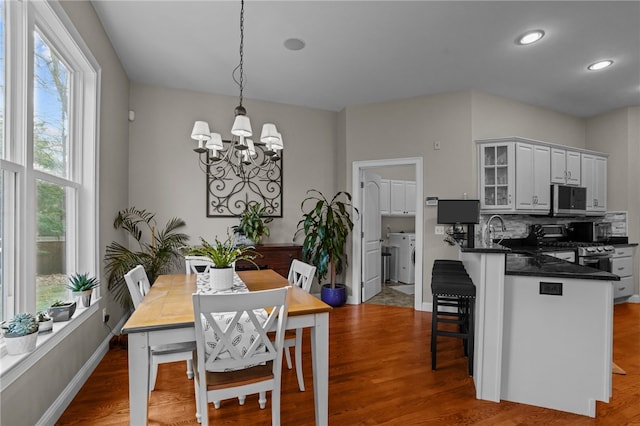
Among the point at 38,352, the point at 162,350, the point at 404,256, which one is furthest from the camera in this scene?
the point at 404,256

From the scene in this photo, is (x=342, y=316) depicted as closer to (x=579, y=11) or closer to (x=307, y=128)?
(x=307, y=128)

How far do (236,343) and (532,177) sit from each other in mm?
4226

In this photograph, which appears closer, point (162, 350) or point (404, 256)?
point (162, 350)

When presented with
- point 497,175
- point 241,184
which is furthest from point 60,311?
point 497,175

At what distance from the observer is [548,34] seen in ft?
9.48

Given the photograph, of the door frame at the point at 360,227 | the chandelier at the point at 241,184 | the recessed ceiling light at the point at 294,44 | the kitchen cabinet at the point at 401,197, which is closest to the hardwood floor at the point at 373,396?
the door frame at the point at 360,227

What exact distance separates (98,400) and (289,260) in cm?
231

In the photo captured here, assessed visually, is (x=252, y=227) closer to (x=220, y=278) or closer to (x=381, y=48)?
(x=220, y=278)

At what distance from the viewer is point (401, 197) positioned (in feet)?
20.0

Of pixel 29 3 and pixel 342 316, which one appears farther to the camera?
pixel 342 316

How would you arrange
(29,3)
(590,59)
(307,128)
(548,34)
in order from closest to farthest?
1. (29,3)
2. (548,34)
3. (590,59)
4. (307,128)

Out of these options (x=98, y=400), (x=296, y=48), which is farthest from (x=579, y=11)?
(x=98, y=400)

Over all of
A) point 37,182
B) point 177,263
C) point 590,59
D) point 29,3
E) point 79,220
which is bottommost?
point 177,263

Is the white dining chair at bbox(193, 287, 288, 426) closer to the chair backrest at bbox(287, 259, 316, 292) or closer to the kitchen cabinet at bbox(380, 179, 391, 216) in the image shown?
the chair backrest at bbox(287, 259, 316, 292)
